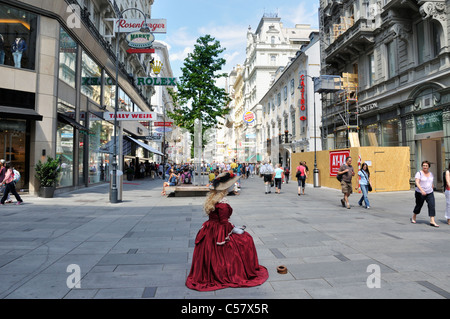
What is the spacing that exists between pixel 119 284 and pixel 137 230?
3.62 metres

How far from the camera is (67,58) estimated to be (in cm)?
1662

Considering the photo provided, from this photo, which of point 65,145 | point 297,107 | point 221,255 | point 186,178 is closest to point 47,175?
point 65,145

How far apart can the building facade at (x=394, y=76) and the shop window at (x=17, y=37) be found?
1919 centimetres

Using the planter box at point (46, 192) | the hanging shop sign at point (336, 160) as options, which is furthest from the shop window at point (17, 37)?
the hanging shop sign at point (336, 160)

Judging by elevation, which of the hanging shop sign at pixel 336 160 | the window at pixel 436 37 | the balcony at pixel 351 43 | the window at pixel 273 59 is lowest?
the hanging shop sign at pixel 336 160

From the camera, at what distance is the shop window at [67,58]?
52.1 feet

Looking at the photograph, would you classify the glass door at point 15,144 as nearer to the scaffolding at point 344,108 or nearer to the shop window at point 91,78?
the shop window at point 91,78

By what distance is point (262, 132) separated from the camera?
5422 centimetres

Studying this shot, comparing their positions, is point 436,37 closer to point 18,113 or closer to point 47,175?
point 47,175

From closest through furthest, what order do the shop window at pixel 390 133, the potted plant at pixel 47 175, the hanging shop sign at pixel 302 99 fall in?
the potted plant at pixel 47 175 < the shop window at pixel 390 133 < the hanging shop sign at pixel 302 99

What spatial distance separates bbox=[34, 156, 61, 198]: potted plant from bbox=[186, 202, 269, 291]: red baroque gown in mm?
12161

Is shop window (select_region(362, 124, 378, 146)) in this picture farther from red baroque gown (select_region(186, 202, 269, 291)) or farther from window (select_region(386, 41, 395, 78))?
red baroque gown (select_region(186, 202, 269, 291))
